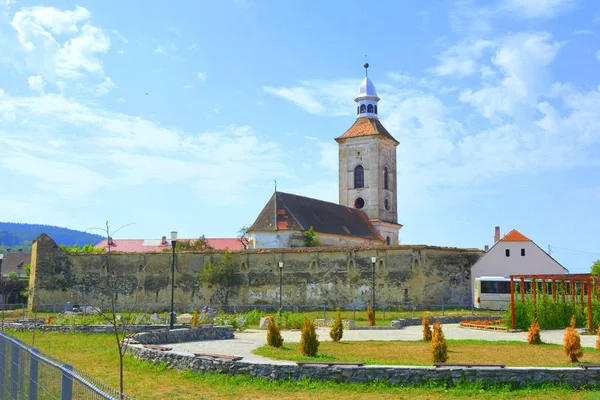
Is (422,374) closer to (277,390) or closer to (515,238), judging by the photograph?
(277,390)

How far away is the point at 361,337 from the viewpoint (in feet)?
89.8

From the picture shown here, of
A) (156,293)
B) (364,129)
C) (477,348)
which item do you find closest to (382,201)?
(364,129)

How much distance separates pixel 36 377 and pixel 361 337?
20836 mm

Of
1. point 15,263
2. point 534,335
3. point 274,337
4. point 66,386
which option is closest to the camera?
point 66,386

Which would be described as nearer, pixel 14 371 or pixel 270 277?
pixel 14 371

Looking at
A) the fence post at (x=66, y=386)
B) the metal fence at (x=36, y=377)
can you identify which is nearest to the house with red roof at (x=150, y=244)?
the metal fence at (x=36, y=377)

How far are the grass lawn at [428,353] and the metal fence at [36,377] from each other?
9452mm

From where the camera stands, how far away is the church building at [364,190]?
201ft

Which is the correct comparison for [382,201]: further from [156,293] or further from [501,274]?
[156,293]

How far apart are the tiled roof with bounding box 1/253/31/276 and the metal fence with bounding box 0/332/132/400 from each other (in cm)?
10682

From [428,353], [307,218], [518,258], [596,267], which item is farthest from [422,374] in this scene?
[596,267]

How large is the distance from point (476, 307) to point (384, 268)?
6542mm

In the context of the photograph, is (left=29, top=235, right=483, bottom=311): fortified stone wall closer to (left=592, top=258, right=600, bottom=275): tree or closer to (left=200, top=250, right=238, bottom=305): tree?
(left=200, top=250, right=238, bottom=305): tree

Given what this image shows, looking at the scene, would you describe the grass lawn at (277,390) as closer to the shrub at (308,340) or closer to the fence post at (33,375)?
the shrub at (308,340)
